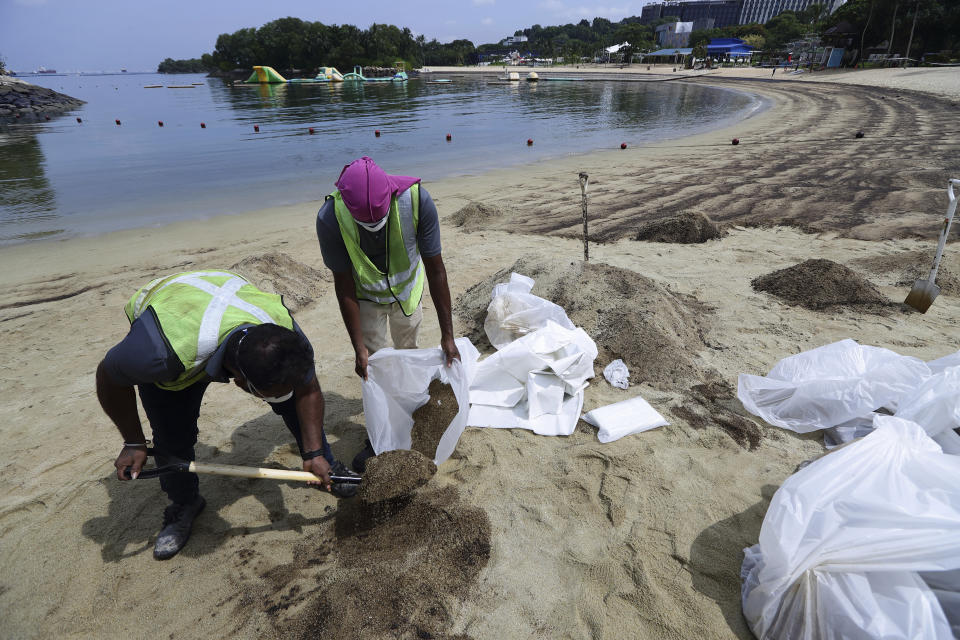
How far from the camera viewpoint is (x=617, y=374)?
10.1ft

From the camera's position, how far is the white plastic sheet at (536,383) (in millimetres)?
2785

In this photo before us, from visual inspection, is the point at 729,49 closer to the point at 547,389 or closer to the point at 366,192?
the point at 547,389

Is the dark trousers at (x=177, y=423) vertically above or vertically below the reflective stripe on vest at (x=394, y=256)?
below

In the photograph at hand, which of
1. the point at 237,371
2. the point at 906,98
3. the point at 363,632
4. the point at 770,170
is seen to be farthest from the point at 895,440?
the point at 906,98

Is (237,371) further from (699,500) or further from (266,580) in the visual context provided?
(699,500)

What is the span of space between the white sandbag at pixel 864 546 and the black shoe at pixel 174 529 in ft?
7.92

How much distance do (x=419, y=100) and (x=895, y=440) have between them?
120 ft

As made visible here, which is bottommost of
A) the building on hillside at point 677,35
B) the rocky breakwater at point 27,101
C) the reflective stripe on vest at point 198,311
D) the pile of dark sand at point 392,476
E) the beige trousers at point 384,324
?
the pile of dark sand at point 392,476

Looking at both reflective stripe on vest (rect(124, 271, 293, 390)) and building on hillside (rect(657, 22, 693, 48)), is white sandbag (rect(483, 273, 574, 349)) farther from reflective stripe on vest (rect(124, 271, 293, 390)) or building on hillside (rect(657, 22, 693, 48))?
building on hillside (rect(657, 22, 693, 48))

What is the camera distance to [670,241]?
18.1 feet

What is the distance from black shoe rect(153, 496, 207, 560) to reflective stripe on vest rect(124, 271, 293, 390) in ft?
2.58

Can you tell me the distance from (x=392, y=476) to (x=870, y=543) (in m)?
1.71

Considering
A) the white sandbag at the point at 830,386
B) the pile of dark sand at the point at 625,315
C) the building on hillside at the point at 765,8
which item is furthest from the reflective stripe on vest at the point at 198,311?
the building on hillside at the point at 765,8

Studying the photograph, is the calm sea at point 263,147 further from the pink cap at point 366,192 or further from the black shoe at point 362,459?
the pink cap at point 366,192
